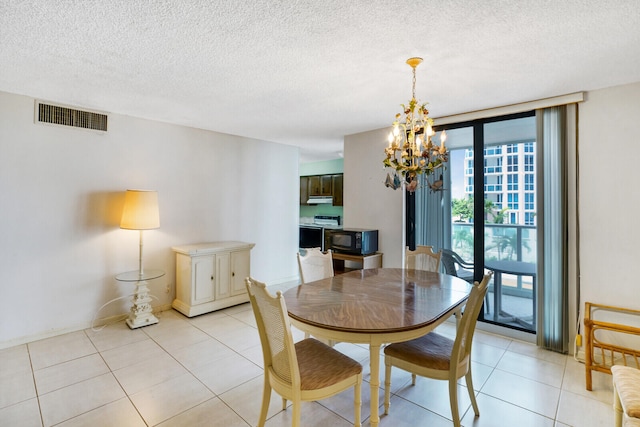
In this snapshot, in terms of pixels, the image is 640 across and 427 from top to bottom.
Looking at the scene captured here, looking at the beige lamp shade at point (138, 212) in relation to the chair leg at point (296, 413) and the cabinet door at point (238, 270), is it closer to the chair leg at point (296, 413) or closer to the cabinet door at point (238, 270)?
the cabinet door at point (238, 270)

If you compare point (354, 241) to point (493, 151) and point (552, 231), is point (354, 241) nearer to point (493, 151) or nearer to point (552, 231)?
point (493, 151)

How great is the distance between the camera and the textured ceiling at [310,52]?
164 cm

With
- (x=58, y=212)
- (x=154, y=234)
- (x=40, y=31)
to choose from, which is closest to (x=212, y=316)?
(x=154, y=234)

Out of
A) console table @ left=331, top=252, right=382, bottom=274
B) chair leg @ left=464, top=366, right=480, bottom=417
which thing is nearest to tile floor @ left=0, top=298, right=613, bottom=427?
chair leg @ left=464, top=366, right=480, bottom=417

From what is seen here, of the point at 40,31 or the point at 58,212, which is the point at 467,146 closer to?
the point at 40,31

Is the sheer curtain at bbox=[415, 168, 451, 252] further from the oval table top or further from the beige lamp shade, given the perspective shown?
the beige lamp shade

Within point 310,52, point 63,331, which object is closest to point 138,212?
point 63,331

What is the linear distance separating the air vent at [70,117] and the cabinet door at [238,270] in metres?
2.09

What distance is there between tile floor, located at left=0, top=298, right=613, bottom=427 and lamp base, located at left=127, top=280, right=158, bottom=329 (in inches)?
9.6

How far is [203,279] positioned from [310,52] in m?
Answer: 2.86

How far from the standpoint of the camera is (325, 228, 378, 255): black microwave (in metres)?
3.85

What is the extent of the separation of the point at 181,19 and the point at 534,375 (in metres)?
3.54

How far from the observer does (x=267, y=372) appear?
1745 millimetres

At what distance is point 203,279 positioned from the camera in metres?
3.74
